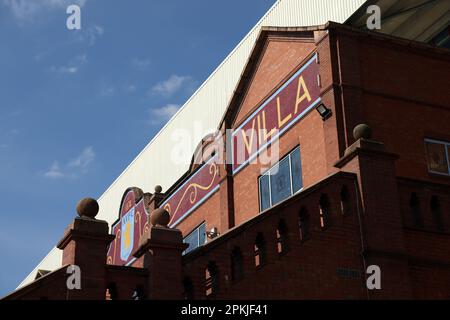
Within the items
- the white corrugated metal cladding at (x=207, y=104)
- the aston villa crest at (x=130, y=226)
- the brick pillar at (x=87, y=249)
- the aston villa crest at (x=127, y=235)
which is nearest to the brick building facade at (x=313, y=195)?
the brick pillar at (x=87, y=249)

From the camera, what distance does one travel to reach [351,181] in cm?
Result: 1403

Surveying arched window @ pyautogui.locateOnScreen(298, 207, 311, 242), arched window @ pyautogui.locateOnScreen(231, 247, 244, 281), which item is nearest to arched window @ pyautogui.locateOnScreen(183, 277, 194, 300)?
arched window @ pyautogui.locateOnScreen(231, 247, 244, 281)

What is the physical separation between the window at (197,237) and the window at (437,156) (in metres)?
8.23

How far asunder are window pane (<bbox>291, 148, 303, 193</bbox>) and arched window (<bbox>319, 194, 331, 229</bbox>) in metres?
4.75

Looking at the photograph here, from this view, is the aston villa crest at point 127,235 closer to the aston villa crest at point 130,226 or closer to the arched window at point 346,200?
the aston villa crest at point 130,226

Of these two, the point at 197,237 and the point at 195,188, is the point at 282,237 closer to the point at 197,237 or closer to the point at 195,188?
the point at 197,237

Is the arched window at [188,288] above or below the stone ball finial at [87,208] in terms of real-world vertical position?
below

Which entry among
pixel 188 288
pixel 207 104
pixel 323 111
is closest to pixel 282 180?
pixel 323 111

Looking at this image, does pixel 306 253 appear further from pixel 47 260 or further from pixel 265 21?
pixel 47 260

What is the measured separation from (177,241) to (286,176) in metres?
8.10

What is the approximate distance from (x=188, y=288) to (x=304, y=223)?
2.74 metres

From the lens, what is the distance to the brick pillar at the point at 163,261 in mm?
11172

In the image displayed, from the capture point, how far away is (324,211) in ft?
45.1
